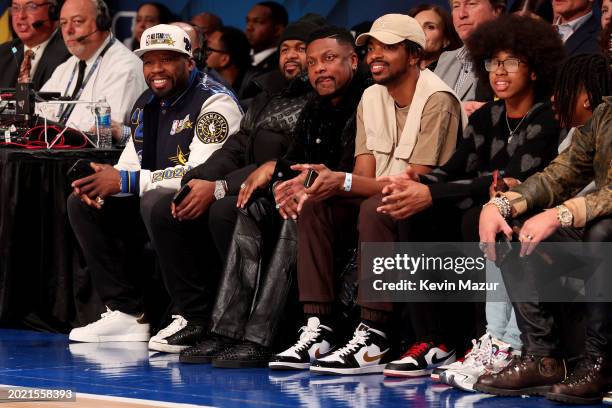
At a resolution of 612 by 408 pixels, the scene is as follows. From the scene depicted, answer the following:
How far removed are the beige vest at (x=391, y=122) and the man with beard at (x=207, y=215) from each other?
0.55 meters

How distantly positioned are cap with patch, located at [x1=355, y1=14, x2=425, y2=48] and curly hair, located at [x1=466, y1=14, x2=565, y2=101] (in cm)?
40

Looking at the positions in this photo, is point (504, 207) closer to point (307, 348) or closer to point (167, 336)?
point (307, 348)

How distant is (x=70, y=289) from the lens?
6422 millimetres

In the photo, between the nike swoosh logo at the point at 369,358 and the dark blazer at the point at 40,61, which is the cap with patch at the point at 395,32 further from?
the dark blazer at the point at 40,61

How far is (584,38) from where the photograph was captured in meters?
5.64

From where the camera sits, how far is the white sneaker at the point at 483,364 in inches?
174

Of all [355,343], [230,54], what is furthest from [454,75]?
[230,54]

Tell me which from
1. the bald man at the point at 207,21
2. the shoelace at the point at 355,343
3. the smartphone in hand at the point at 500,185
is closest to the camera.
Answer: the smartphone in hand at the point at 500,185

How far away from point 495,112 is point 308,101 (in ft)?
3.35

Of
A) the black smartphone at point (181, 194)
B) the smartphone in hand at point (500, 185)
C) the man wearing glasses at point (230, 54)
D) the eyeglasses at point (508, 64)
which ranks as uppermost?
the man wearing glasses at point (230, 54)

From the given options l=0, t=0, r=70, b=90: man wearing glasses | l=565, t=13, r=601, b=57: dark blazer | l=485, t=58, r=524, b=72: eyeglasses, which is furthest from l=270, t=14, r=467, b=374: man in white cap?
l=0, t=0, r=70, b=90: man wearing glasses

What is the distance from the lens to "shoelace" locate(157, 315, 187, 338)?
5637 millimetres

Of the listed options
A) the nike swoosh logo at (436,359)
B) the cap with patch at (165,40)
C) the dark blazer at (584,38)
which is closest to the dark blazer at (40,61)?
the cap with patch at (165,40)

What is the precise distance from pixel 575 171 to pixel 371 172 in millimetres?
1128
